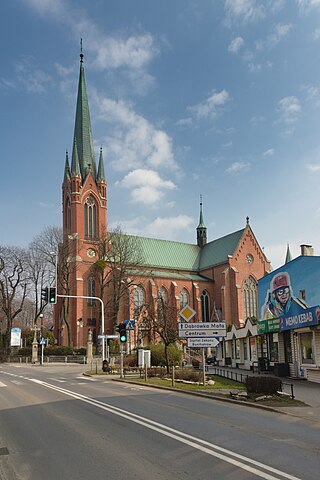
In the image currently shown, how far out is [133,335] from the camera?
217ft

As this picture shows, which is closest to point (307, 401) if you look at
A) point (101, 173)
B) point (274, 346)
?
point (274, 346)

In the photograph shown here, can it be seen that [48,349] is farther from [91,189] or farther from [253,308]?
[253,308]

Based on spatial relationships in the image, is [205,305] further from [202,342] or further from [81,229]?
[202,342]

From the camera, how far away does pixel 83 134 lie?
74.7 metres

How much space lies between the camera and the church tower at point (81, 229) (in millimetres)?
65625

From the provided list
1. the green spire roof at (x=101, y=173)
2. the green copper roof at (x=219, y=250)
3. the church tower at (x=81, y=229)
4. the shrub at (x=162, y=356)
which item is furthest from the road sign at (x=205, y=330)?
the green copper roof at (x=219, y=250)

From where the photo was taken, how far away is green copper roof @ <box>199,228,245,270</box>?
257ft

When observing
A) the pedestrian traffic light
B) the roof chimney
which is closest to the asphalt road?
the pedestrian traffic light

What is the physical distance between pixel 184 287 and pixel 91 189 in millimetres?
21001

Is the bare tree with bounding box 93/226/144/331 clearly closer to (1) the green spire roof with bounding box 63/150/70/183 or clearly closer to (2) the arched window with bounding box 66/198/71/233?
(2) the arched window with bounding box 66/198/71/233

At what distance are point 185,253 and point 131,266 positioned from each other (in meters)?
19.1

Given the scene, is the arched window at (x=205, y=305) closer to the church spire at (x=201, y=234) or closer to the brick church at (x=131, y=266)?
the brick church at (x=131, y=266)

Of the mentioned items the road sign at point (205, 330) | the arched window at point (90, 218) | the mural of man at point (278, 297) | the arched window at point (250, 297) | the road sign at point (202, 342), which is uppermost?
the arched window at point (90, 218)

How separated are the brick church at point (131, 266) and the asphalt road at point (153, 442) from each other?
5081 centimetres
